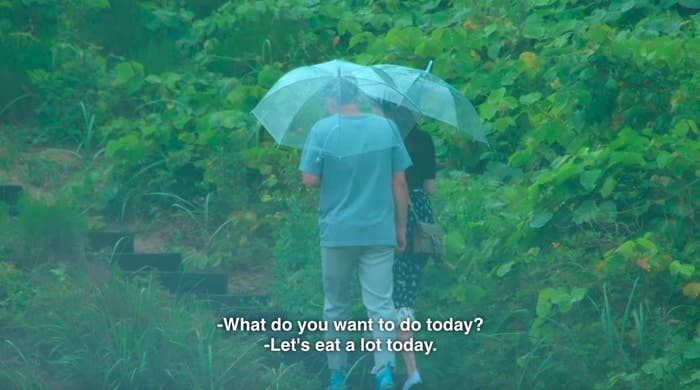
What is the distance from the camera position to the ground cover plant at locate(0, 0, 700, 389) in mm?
6914

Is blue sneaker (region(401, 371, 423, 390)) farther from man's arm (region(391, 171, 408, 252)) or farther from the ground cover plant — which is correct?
man's arm (region(391, 171, 408, 252))

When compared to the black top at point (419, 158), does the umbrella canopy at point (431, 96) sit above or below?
above

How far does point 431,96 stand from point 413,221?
2.66ft

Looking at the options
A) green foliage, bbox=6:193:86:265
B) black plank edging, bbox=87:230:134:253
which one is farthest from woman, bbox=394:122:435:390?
black plank edging, bbox=87:230:134:253

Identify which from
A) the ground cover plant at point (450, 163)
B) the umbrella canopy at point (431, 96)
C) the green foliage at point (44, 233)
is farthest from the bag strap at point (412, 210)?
the green foliage at point (44, 233)

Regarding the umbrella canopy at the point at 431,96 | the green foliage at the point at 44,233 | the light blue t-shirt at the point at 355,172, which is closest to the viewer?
the light blue t-shirt at the point at 355,172

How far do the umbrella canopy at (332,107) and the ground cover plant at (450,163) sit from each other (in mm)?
1268

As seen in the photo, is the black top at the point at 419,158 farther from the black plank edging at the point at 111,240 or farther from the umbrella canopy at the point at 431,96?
the black plank edging at the point at 111,240

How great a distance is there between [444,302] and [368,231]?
122cm

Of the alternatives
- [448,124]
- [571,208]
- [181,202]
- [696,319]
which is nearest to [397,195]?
[448,124]

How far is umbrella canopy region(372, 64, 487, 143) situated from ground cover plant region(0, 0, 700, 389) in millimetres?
703

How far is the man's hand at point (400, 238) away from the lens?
6699 mm

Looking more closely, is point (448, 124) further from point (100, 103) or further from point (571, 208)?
point (100, 103)

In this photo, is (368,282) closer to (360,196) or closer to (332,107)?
(360,196)
